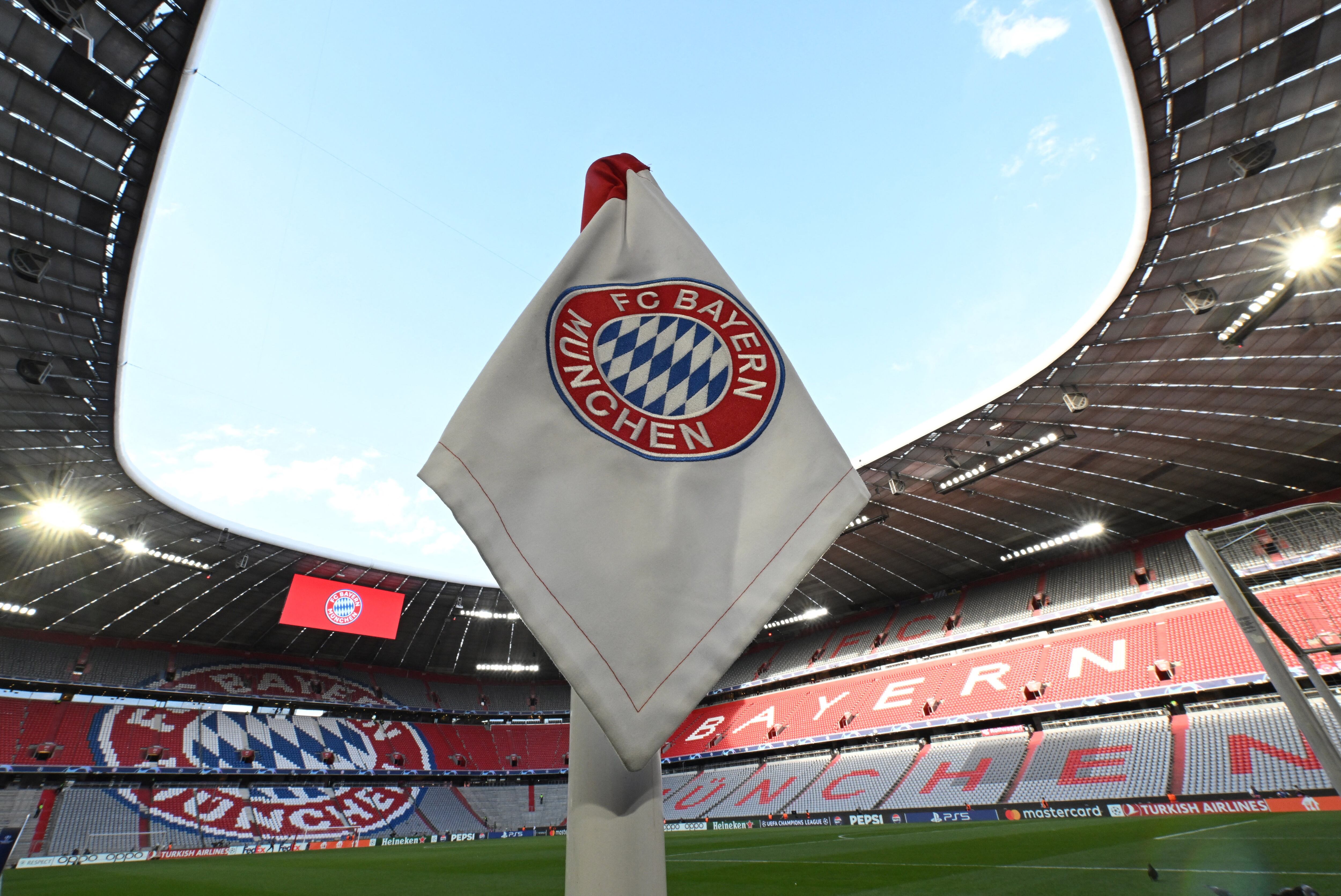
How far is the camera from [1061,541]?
93.6 feet

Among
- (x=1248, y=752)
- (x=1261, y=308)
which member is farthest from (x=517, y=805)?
(x=1261, y=308)

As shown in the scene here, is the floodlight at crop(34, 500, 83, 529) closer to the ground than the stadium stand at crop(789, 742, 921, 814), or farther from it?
farther from it

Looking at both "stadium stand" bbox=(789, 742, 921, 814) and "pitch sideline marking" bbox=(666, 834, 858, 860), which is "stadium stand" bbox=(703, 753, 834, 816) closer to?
"stadium stand" bbox=(789, 742, 921, 814)

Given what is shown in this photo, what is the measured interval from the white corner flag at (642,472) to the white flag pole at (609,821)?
13 cm

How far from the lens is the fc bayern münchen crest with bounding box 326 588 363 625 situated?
26.0m

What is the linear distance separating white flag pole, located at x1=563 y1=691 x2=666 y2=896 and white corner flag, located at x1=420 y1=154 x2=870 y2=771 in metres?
0.13

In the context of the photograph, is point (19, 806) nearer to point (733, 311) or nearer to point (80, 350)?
point (80, 350)

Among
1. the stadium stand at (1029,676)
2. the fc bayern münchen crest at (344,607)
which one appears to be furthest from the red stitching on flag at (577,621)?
the fc bayern münchen crest at (344,607)

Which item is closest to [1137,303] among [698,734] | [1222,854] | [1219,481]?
[1222,854]

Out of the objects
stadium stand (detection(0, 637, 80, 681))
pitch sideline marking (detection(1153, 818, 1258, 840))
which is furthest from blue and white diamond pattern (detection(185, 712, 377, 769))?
pitch sideline marking (detection(1153, 818, 1258, 840))

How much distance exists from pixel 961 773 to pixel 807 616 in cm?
1435

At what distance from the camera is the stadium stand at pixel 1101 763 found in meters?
19.4

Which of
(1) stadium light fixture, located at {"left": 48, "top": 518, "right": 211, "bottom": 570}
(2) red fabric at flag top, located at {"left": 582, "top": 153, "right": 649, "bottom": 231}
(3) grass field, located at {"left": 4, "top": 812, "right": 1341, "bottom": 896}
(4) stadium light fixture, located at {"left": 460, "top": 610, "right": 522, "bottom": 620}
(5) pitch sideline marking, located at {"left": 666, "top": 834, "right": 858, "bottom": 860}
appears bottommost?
(5) pitch sideline marking, located at {"left": 666, "top": 834, "right": 858, "bottom": 860}

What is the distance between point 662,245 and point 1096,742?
27.8m
